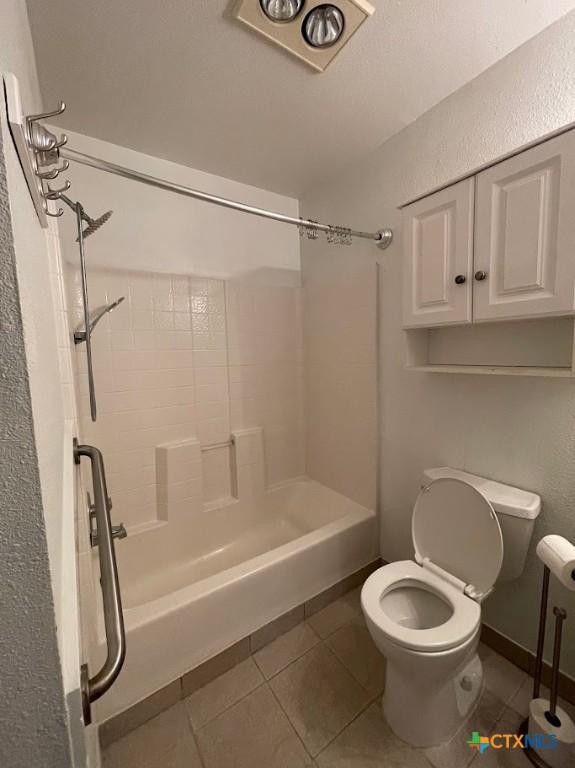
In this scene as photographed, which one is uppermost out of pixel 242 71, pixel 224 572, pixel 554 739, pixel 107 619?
pixel 242 71

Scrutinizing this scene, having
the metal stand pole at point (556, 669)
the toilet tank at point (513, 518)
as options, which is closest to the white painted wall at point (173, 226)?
the toilet tank at point (513, 518)

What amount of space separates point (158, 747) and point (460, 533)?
1345 millimetres

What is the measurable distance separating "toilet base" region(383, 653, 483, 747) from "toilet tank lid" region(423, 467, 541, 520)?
1.89ft

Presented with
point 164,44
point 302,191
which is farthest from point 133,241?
point 302,191

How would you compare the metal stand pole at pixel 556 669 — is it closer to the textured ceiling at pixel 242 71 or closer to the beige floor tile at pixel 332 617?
the beige floor tile at pixel 332 617

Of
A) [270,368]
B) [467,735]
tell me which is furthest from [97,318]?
[467,735]

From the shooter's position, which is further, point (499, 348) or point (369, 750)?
point (499, 348)

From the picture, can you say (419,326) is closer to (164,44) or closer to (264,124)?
(264,124)

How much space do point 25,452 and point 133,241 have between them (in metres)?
1.78

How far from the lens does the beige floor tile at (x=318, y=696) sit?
113cm

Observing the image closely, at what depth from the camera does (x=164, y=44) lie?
1120mm

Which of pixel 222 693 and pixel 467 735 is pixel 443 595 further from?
pixel 222 693

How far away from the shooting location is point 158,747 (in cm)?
109

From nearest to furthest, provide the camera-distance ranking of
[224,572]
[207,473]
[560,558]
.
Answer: [560,558] < [224,572] < [207,473]
